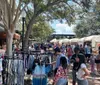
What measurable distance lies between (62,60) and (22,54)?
4140mm

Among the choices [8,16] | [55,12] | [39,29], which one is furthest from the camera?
[39,29]

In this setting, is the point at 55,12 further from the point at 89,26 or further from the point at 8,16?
the point at 89,26

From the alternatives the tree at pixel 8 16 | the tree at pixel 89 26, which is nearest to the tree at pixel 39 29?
the tree at pixel 89 26

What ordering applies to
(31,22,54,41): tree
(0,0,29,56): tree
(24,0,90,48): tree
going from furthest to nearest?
(31,22,54,41): tree → (24,0,90,48): tree → (0,0,29,56): tree

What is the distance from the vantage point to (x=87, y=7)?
862 inches

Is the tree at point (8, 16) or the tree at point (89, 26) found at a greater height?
the tree at point (89, 26)

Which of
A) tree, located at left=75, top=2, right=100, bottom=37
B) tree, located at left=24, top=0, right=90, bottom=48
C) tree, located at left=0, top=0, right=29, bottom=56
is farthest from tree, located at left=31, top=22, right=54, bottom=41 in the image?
tree, located at left=0, top=0, right=29, bottom=56

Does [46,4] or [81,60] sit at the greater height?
[46,4]

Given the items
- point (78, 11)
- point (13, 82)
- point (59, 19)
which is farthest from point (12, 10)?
point (59, 19)

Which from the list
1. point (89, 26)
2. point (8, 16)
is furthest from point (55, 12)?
point (89, 26)

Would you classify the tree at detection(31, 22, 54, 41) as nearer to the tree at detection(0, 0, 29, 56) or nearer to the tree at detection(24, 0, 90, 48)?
the tree at detection(24, 0, 90, 48)

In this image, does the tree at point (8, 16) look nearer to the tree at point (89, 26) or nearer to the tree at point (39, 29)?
the tree at point (39, 29)

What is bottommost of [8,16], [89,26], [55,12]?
[8,16]

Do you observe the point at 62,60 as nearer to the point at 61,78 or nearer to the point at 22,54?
the point at 61,78
